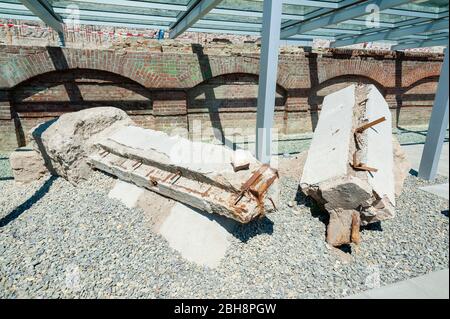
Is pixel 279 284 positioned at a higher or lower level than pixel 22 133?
lower

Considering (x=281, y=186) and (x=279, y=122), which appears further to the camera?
(x=279, y=122)

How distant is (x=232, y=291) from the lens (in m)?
2.62

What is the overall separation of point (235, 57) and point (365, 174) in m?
5.05

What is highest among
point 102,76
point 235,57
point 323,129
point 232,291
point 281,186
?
point 235,57

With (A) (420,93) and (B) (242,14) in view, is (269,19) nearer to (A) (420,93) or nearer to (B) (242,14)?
(B) (242,14)

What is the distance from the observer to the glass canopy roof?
537cm

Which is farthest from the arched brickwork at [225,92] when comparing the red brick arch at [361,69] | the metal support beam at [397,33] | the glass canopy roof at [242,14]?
the metal support beam at [397,33]

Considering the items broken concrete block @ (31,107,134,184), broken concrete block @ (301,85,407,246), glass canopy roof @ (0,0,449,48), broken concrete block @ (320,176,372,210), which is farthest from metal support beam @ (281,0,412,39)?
broken concrete block @ (31,107,134,184)

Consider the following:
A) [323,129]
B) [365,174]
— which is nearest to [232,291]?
[365,174]

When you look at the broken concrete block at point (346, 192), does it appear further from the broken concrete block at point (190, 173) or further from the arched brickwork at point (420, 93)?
the arched brickwork at point (420, 93)

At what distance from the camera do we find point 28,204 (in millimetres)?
4016

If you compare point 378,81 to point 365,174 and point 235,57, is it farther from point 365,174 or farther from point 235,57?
point 365,174

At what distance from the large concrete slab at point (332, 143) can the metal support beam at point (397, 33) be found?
11.2 ft
